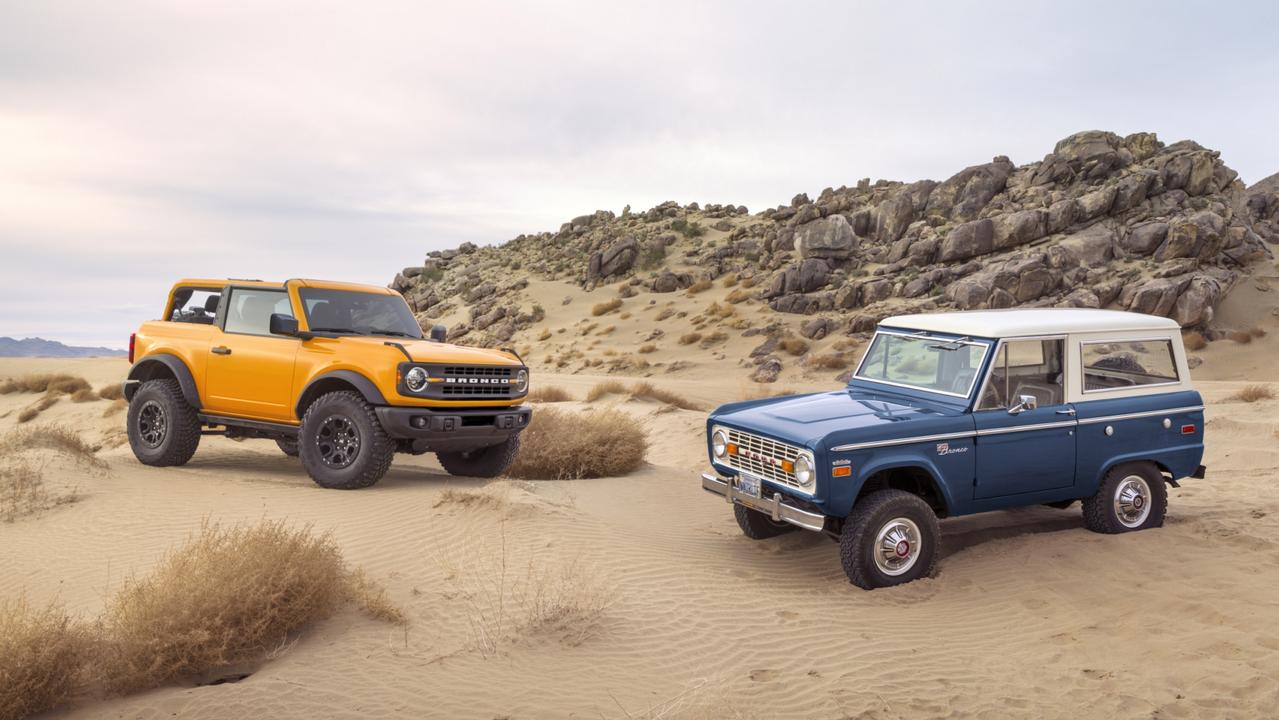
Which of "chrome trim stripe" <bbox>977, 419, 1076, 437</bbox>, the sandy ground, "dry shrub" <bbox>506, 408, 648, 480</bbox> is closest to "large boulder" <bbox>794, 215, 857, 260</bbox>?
"dry shrub" <bbox>506, 408, 648, 480</bbox>

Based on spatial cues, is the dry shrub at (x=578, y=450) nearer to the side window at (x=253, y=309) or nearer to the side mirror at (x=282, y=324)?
the side mirror at (x=282, y=324)

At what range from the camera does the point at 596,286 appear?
157 ft

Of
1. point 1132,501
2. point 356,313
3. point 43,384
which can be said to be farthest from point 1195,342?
point 43,384

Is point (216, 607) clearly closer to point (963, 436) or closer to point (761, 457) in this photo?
point (761, 457)

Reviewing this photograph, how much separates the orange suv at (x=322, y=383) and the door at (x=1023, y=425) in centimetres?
535

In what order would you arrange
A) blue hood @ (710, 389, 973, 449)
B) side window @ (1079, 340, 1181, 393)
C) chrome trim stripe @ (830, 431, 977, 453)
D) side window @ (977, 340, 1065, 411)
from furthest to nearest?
side window @ (1079, 340, 1181, 393) → side window @ (977, 340, 1065, 411) → blue hood @ (710, 389, 973, 449) → chrome trim stripe @ (830, 431, 977, 453)

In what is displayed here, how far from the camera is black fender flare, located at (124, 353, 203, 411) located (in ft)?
36.5

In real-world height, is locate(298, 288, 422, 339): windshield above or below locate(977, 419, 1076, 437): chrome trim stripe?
above

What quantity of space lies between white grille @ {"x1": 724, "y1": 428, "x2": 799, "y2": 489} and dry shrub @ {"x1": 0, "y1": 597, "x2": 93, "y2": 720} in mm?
4998

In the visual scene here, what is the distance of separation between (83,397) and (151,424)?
59.8 ft

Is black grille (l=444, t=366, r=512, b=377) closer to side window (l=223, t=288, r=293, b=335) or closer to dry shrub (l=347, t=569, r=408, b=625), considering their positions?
side window (l=223, t=288, r=293, b=335)

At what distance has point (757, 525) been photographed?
8.96m

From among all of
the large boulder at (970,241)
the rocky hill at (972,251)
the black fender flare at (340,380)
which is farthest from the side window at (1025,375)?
the large boulder at (970,241)

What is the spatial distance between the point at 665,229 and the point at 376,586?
160 ft
